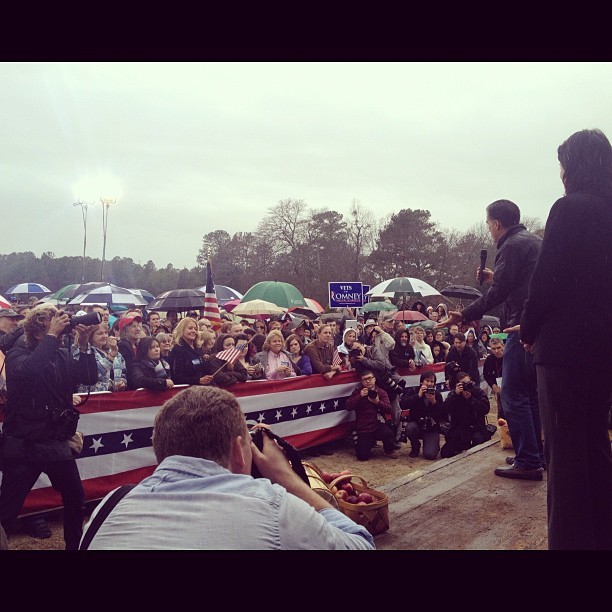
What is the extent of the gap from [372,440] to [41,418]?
527 cm

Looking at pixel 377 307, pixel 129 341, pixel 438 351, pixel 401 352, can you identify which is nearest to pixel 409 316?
pixel 438 351

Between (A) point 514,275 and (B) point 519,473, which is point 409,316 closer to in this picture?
(B) point 519,473

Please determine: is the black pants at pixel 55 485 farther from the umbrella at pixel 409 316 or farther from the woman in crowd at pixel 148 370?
the umbrella at pixel 409 316

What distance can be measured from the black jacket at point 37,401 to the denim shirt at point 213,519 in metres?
2.98

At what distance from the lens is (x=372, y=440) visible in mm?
8422

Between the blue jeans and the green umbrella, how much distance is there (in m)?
13.6

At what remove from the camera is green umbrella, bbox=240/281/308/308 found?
17656mm

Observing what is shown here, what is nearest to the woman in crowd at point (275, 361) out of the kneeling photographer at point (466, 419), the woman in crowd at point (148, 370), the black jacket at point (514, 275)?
the woman in crowd at point (148, 370)

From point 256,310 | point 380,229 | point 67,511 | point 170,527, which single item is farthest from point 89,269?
point 170,527

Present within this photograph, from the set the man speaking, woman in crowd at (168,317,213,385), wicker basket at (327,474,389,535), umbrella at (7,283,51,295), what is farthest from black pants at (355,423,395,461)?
umbrella at (7,283,51,295)

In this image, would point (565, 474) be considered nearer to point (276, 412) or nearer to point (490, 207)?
point (490, 207)

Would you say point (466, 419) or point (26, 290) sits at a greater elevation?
point (26, 290)

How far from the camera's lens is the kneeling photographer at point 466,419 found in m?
7.98

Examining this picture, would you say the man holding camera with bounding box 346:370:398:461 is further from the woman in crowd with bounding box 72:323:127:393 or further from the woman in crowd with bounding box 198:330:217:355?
the woman in crowd with bounding box 72:323:127:393
